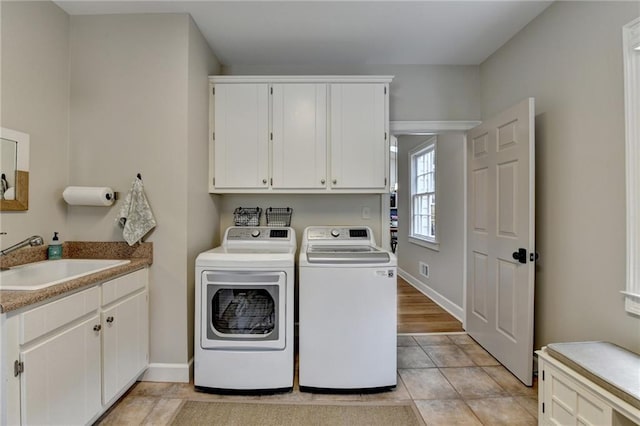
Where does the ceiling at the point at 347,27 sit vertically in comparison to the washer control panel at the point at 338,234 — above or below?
above

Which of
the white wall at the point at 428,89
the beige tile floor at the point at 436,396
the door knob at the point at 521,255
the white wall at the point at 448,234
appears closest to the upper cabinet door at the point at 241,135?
the white wall at the point at 428,89

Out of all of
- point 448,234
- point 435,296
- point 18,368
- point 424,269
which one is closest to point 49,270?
point 18,368

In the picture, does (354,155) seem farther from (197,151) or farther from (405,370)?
(405,370)

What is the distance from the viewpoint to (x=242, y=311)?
215 cm

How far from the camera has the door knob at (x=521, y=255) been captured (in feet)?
7.07

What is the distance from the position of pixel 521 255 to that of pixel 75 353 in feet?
8.97

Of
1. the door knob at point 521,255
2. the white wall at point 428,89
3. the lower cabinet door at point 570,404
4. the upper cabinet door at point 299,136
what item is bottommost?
the lower cabinet door at point 570,404

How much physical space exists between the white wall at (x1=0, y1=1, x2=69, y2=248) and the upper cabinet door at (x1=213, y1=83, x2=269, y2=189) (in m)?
1.04

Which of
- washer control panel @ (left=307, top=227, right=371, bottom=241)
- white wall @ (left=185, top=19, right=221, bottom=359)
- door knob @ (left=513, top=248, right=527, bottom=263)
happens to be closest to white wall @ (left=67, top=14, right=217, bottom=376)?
white wall @ (left=185, top=19, right=221, bottom=359)

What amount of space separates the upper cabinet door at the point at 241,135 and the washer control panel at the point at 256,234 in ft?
1.25

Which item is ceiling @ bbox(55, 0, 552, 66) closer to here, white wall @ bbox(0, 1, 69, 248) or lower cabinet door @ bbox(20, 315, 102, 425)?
white wall @ bbox(0, 1, 69, 248)

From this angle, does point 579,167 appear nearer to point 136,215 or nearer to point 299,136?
point 299,136

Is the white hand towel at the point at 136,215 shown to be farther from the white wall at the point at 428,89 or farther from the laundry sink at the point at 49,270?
the white wall at the point at 428,89

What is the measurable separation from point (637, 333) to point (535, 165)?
1187 mm
